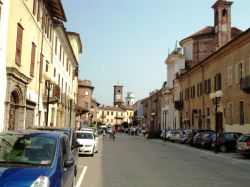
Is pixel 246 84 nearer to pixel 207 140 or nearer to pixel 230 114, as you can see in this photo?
pixel 207 140

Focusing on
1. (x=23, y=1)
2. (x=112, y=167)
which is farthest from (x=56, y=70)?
(x=112, y=167)

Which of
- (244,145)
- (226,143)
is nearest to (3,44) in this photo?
(244,145)

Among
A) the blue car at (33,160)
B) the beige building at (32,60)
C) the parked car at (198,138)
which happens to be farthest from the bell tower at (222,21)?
Answer: the blue car at (33,160)

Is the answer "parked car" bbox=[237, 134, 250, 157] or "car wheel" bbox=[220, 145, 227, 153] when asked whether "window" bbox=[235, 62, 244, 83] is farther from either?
"parked car" bbox=[237, 134, 250, 157]

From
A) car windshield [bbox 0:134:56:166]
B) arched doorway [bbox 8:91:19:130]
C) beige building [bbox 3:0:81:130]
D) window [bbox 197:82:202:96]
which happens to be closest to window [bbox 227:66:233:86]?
window [bbox 197:82:202:96]

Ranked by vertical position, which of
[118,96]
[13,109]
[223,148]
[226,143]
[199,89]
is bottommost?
[223,148]

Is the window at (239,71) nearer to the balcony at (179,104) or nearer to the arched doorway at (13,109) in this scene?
the arched doorway at (13,109)

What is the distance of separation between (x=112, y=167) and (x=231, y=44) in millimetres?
27013

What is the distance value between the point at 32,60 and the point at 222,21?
4653 centimetres

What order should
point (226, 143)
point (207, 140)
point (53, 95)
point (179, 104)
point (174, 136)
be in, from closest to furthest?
point (226, 143) → point (53, 95) → point (207, 140) → point (174, 136) → point (179, 104)

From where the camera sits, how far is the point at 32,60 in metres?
25.2

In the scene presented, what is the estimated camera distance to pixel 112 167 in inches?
647

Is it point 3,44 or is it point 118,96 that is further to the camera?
point 118,96

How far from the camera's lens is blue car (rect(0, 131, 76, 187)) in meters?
6.00
